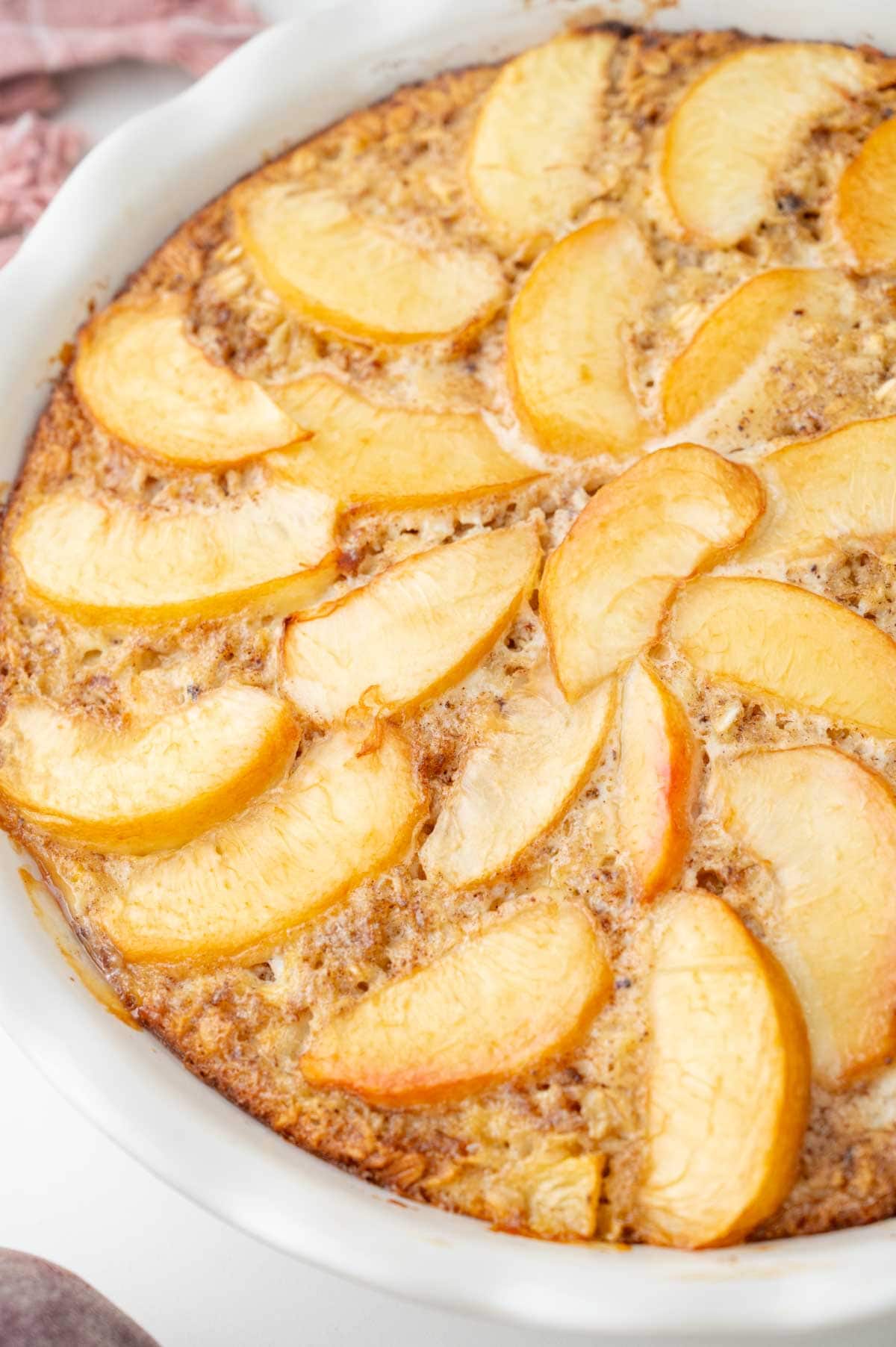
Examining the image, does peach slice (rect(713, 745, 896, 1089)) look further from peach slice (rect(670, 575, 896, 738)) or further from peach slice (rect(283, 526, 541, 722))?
peach slice (rect(283, 526, 541, 722))

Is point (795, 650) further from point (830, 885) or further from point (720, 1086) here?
point (720, 1086)

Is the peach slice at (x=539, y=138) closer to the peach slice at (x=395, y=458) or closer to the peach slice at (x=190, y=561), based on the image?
the peach slice at (x=395, y=458)

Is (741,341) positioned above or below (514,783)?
above

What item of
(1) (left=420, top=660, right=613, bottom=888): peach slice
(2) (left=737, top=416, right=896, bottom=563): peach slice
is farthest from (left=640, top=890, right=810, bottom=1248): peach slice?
(2) (left=737, top=416, right=896, bottom=563): peach slice

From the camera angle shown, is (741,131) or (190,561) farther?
Answer: (741,131)

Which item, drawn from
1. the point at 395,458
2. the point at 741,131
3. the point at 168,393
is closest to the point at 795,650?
the point at 395,458

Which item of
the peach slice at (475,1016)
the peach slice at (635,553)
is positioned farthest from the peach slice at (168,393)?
the peach slice at (475,1016)
